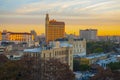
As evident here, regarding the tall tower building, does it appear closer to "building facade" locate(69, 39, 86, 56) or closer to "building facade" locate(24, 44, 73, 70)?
"building facade" locate(69, 39, 86, 56)

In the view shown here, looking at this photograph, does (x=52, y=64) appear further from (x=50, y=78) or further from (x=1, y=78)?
(x=1, y=78)

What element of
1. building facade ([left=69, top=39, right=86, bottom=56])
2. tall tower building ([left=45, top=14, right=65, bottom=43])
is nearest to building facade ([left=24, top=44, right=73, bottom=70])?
building facade ([left=69, top=39, right=86, bottom=56])

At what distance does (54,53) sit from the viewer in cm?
2856

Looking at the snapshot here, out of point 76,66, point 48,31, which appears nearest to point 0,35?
point 48,31

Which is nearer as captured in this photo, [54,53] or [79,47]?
[54,53]

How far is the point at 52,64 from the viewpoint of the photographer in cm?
1627

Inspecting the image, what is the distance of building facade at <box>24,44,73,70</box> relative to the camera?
2667cm

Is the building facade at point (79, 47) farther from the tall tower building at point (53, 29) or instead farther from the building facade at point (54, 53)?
the building facade at point (54, 53)

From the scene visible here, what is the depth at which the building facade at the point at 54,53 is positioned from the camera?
26.7m

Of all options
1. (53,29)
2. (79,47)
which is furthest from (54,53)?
(53,29)

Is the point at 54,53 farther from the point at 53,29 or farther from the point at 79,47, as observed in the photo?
the point at 53,29

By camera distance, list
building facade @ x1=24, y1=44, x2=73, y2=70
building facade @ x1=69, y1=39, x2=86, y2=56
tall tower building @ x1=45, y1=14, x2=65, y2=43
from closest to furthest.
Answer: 1. building facade @ x1=24, y1=44, x2=73, y2=70
2. building facade @ x1=69, y1=39, x2=86, y2=56
3. tall tower building @ x1=45, y1=14, x2=65, y2=43

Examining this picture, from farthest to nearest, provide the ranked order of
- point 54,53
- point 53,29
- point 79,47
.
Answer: point 53,29 → point 79,47 → point 54,53

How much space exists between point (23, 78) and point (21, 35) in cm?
6854
